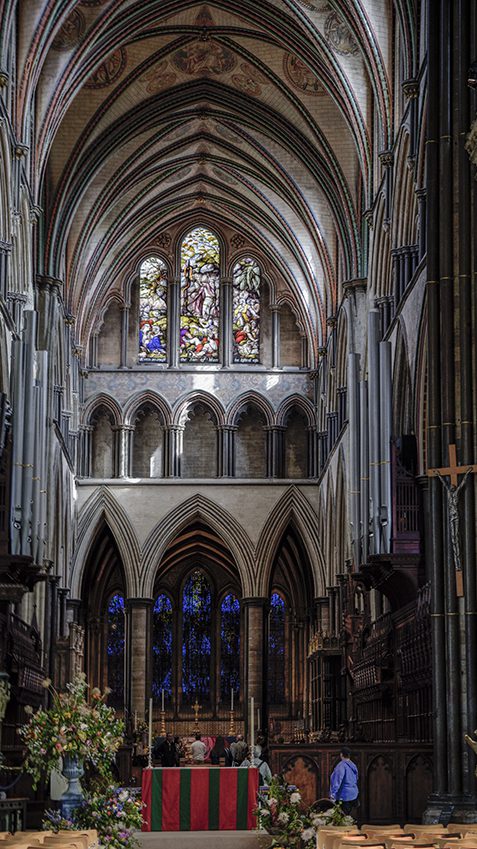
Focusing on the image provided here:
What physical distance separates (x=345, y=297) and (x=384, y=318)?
548cm

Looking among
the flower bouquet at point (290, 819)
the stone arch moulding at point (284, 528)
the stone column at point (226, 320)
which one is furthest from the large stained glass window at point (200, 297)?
the flower bouquet at point (290, 819)

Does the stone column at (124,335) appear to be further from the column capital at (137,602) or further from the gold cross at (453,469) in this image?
the gold cross at (453,469)

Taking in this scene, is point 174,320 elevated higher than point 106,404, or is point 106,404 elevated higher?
point 174,320

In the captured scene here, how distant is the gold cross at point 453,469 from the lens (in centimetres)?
1819

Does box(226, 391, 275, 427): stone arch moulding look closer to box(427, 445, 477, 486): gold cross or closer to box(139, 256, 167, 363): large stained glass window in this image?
box(139, 256, 167, 363): large stained glass window

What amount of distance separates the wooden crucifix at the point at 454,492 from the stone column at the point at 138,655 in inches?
944

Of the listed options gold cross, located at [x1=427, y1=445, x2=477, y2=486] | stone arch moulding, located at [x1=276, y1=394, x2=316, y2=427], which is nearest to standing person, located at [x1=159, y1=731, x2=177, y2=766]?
stone arch moulding, located at [x1=276, y1=394, x2=316, y2=427]

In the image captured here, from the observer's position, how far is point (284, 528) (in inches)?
1678

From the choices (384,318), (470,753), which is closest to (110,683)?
(384,318)

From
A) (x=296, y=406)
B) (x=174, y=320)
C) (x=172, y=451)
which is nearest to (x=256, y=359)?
(x=296, y=406)

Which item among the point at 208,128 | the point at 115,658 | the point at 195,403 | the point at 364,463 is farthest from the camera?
the point at 115,658

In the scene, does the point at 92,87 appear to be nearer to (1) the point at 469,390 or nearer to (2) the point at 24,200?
(2) the point at 24,200

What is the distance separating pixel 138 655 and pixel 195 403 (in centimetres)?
828

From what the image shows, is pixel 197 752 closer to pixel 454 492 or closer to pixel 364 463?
pixel 364 463
